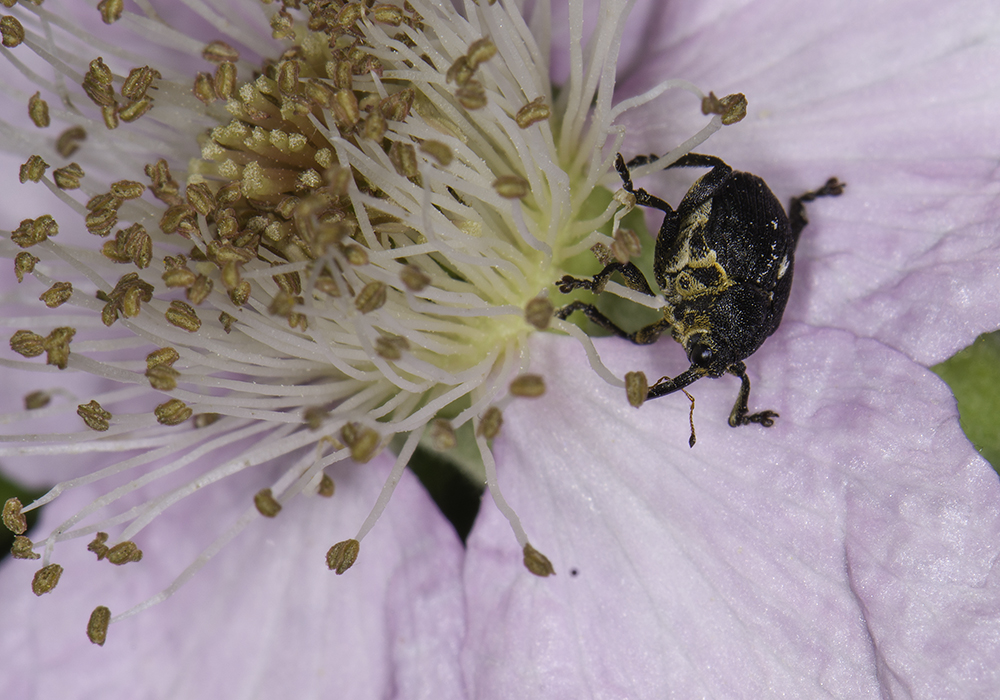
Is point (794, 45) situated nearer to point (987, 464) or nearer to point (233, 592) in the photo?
point (987, 464)

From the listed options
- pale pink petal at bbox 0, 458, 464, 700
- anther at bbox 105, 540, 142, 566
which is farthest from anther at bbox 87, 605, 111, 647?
pale pink petal at bbox 0, 458, 464, 700

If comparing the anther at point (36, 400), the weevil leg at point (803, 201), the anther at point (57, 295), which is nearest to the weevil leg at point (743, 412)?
the weevil leg at point (803, 201)

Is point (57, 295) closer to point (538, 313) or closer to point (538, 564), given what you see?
point (538, 313)

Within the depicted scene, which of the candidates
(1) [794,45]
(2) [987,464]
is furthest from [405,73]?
(2) [987,464]

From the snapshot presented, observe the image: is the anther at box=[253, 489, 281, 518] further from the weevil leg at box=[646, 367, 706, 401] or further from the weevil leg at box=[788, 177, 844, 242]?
the weevil leg at box=[788, 177, 844, 242]

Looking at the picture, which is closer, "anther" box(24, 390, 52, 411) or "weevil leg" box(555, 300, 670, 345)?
"weevil leg" box(555, 300, 670, 345)

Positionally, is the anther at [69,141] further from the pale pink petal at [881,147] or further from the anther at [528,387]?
the pale pink petal at [881,147]
